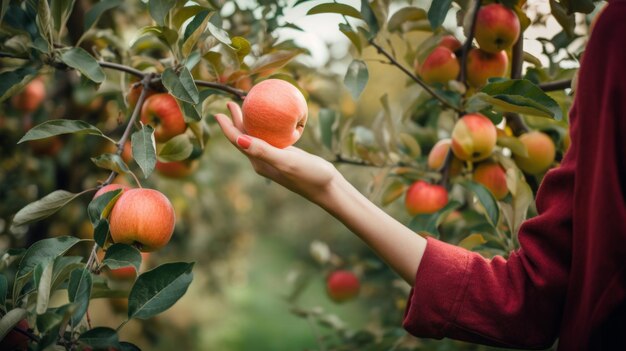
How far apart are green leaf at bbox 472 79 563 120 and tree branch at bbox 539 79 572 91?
0.25 meters

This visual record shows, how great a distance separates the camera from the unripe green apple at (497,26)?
111cm

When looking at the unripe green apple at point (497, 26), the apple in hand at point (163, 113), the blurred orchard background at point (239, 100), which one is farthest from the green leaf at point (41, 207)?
the unripe green apple at point (497, 26)

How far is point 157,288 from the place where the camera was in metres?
0.82

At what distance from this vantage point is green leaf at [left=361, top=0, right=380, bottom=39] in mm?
1120

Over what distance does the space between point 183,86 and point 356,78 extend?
1.24 feet

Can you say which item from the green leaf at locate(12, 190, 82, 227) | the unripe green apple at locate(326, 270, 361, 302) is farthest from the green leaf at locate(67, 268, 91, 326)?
the unripe green apple at locate(326, 270, 361, 302)

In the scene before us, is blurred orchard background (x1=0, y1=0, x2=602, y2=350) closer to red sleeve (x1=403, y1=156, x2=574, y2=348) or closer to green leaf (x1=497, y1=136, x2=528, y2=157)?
green leaf (x1=497, y1=136, x2=528, y2=157)

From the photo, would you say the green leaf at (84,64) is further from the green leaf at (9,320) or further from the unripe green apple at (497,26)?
the unripe green apple at (497,26)

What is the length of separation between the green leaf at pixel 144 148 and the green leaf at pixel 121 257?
0.13 m

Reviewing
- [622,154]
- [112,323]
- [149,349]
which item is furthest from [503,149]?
[149,349]

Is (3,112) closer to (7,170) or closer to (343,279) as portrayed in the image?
(7,170)

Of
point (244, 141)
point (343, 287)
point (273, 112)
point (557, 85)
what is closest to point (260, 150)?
point (244, 141)

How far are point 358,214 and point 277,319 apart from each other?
6358mm

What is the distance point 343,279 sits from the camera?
202cm
